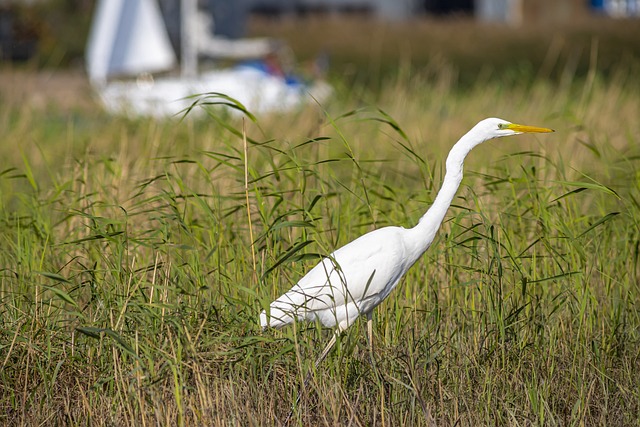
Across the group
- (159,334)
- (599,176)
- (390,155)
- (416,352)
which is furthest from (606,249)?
(390,155)

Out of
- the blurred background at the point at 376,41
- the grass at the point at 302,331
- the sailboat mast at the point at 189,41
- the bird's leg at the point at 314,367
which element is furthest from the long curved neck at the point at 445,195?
the sailboat mast at the point at 189,41

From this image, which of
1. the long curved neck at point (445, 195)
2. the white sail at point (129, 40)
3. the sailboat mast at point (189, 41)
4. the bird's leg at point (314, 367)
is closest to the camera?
the bird's leg at point (314, 367)

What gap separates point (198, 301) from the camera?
10.8 ft

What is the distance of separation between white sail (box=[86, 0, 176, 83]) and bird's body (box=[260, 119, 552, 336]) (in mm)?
9938

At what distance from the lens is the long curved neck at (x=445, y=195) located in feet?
10.3

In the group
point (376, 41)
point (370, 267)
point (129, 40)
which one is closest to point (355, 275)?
point (370, 267)

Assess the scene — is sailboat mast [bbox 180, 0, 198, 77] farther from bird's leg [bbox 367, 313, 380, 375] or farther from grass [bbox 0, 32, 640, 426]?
bird's leg [bbox 367, 313, 380, 375]

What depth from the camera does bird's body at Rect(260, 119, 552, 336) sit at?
3.14 meters

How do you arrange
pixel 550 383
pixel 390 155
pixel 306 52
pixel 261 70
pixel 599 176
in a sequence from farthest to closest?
pixel 306 52 < pixel 261 70 < pixel 390 155 < pixel 599 176 < pixel 550 383

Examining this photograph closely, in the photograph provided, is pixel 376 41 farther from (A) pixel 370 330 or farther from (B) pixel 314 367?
(B) pixel 314 367

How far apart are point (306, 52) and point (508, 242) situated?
1299cm

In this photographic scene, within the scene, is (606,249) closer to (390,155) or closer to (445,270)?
(445,270)

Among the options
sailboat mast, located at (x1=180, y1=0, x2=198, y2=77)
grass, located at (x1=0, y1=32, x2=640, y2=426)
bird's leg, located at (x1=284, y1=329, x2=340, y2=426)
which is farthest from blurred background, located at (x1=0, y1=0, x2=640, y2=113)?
bird's leg, located at (x1=284, y1=329, x2=340, y2=426)

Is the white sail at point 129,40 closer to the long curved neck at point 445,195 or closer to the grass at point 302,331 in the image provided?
the grass at point 302,331
